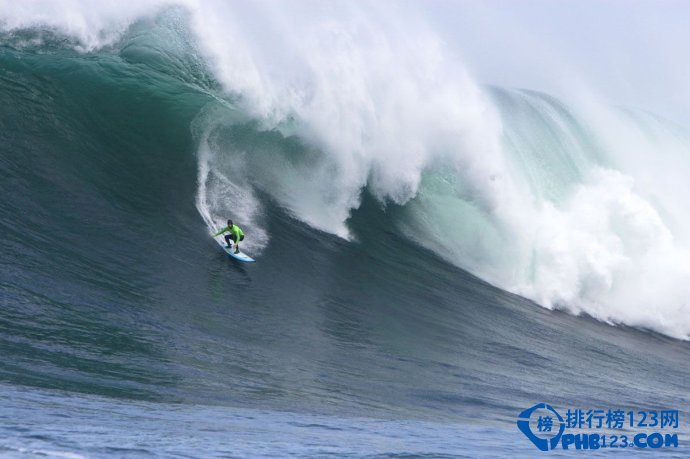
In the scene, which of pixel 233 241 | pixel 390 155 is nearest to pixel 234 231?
pixel 233 241

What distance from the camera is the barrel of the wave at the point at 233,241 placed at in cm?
1251

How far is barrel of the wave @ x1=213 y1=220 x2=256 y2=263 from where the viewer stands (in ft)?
41.0

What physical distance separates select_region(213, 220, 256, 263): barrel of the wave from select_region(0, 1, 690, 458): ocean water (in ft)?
0.60

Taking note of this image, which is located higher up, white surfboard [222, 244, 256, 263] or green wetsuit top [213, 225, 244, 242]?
green wetsuit top [213, 225, 244, 242]

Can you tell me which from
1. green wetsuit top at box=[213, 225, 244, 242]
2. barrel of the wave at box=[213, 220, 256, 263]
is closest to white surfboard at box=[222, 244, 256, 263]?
barrel of the wave at box=[213, 220, 256, 263]

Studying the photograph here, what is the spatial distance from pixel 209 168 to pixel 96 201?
2.65 m

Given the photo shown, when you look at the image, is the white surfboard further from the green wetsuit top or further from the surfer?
the green wetsuit top

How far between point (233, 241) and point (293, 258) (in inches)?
50.2

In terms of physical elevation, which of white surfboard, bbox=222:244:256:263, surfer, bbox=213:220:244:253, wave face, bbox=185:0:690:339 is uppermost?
wave face, bbox=185:0:690:339

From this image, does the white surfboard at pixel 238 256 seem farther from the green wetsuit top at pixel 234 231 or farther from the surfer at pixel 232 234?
the green wetsuit top at pixel 234 231

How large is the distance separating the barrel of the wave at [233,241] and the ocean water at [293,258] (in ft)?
0.60

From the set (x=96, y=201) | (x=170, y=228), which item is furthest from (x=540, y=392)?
(x=96, y=201)

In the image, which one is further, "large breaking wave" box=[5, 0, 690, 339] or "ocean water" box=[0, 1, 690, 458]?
"large breaking wave" box=[5, 0, 690, 339]

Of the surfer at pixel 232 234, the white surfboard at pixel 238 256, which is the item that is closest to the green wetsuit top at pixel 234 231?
the surfer at pixel 232 234
